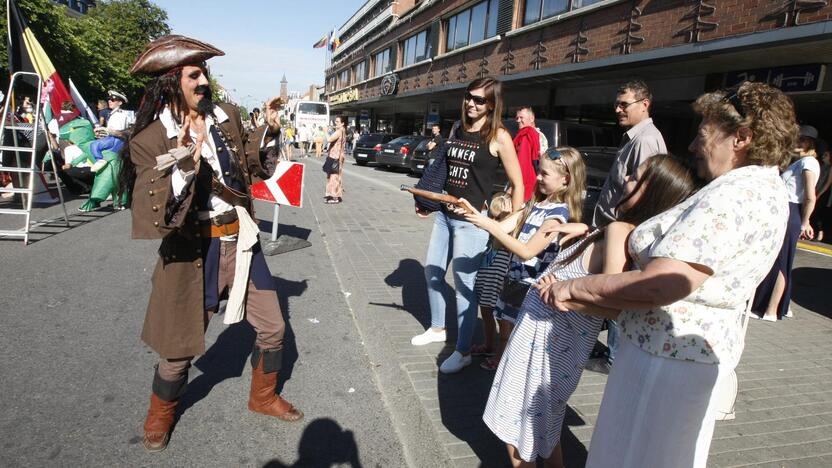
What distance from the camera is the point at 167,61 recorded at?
2336mm

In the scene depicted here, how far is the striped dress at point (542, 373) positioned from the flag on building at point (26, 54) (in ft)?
29.7

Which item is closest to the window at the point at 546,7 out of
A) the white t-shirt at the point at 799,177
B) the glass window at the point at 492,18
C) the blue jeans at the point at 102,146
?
the glass window at the point at 492,18

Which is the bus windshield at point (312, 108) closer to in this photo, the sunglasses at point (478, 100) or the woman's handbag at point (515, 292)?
the sunglasses at point (478, 100)

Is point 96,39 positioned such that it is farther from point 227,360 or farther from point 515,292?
point 515,292

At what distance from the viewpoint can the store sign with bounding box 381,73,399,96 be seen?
29.8 meters

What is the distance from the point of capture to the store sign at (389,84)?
29750mm

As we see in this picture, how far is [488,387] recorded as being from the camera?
11.0 feet

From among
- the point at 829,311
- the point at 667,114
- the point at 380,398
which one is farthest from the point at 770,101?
the point at 667,114

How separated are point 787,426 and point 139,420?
12.7ft

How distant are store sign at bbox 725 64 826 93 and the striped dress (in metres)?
9.41

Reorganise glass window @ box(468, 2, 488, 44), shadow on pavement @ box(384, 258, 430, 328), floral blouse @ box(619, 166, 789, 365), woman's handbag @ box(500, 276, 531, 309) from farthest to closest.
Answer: glass window @ box(468, 2, 488, 44) → shadow on pavement @ box(384, 258, 430, 328) → woman's handbag @ box(500, 276, 531, 309) → floral blouse @ box(619, 166, 789, 365)

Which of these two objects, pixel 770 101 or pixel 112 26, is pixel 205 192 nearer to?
pixel 770 101

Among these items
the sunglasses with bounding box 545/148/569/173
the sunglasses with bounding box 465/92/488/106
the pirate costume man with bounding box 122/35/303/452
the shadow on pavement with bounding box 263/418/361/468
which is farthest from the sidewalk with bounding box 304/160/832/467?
the sunglasses with bounding box 465/92/488/106

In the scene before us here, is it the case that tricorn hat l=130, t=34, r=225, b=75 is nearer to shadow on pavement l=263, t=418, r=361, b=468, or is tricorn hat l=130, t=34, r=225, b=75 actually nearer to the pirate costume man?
the pirate costume man
